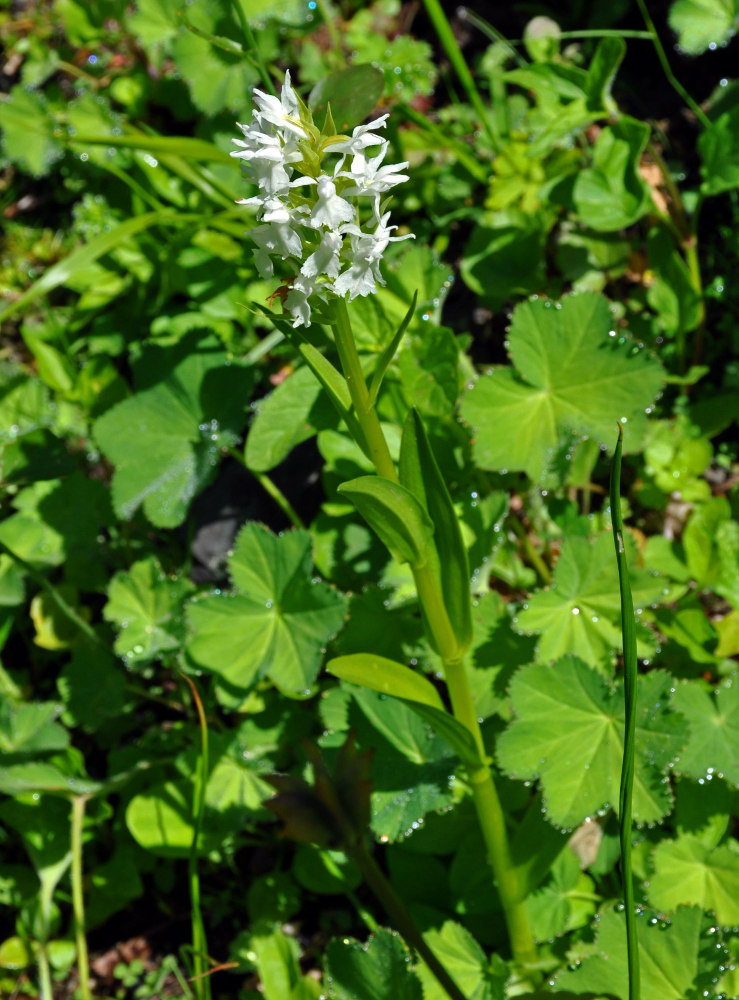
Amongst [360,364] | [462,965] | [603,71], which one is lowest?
[462,965]

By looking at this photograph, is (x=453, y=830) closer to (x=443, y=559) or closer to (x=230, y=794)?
(x=230, y=794)

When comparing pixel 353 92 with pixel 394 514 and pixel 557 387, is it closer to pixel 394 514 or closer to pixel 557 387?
pixel 557 387

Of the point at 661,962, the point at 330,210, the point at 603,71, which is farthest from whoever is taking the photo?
the point at 603,71

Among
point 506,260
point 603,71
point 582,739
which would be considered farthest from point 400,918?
point 603,71

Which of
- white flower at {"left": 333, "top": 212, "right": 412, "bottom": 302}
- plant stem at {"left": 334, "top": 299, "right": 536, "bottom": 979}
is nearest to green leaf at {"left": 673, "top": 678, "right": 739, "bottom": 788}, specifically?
plant stem at {"left": 334, "top": 299, "right": 536, "bottom": 979}

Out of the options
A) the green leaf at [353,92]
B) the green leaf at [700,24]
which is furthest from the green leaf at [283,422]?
the green leaf at [700,24]

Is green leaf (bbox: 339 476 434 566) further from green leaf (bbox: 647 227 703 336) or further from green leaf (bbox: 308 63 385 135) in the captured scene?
green leaf (bbox: 647 227 703 336)
